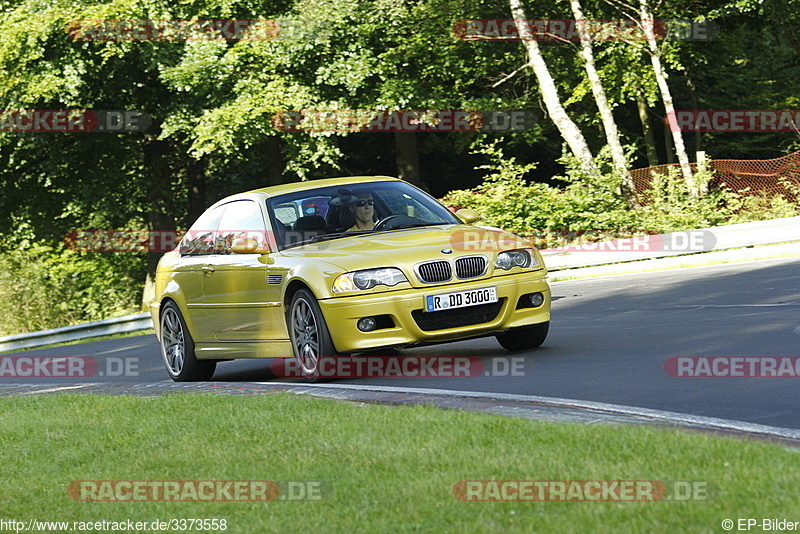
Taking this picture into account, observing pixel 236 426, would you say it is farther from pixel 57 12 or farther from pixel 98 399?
pixel 57 12

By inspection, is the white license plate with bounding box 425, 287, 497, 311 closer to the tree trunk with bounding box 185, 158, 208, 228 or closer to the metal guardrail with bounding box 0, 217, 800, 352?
the metal guardrail with bounding box 0, 217, 800, 352

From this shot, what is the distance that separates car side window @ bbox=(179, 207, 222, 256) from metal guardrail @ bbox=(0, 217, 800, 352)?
440 inches

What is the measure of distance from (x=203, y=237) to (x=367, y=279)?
274 cm

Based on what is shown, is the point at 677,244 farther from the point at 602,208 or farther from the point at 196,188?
the point at 196,188

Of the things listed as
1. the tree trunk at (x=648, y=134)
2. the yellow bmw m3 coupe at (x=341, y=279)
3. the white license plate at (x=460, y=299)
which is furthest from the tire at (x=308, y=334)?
the tree trunk at (x=648, y=134)

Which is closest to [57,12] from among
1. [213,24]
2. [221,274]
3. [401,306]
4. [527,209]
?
[213,24]

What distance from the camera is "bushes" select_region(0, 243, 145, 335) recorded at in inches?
1099

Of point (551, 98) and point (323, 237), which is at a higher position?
point (551, 98)

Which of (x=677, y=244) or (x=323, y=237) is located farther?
(x=677, y=244)

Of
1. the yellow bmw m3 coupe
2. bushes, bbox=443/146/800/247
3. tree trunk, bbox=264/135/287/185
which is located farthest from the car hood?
tree trunk, bbox=264/135/287/185

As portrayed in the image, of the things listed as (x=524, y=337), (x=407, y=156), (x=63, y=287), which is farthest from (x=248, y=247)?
(x=407, y=156)

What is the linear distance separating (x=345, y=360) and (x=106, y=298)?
30.4 metres

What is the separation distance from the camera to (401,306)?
30.9 ft

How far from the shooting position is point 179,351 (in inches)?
463
